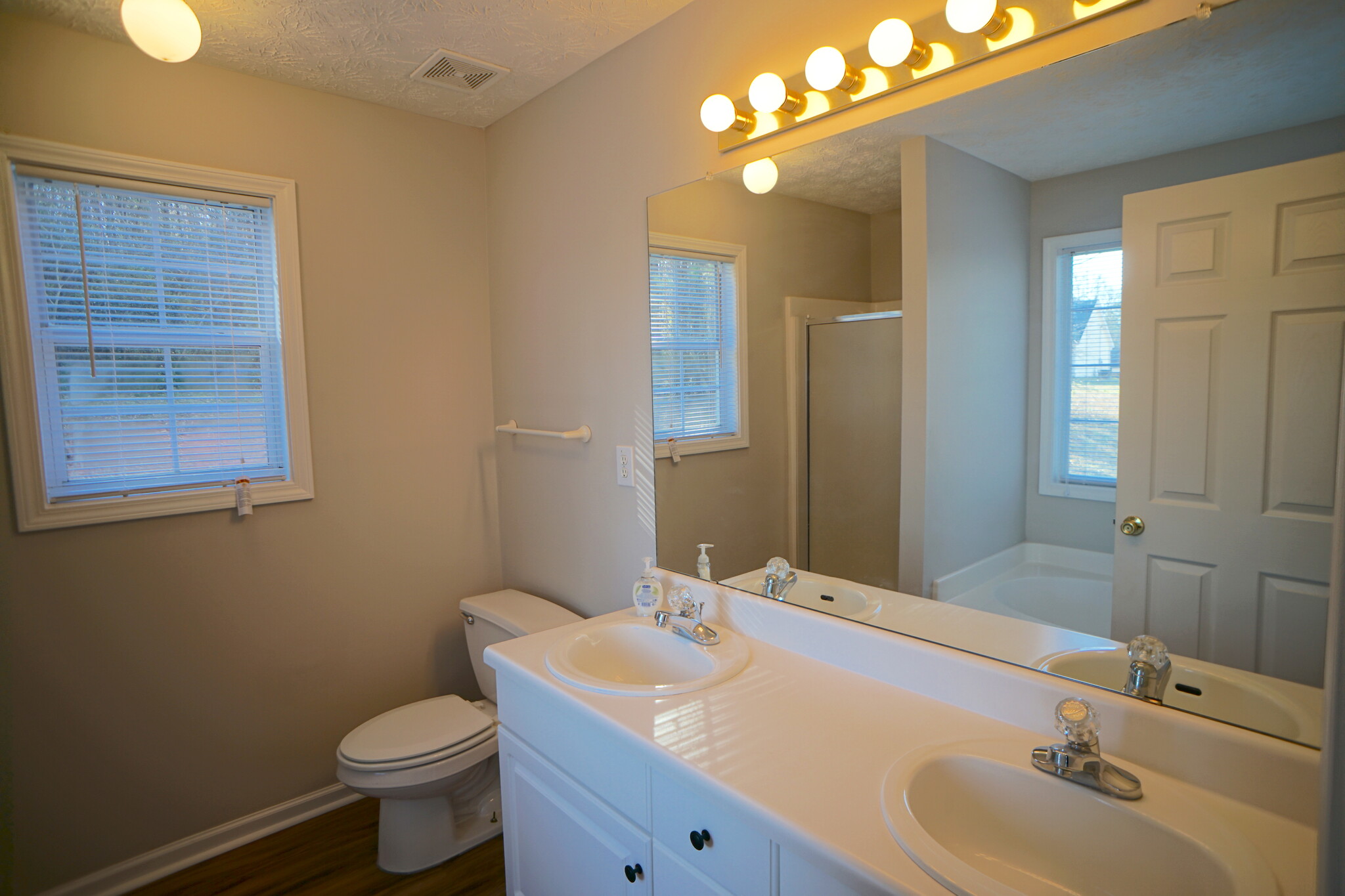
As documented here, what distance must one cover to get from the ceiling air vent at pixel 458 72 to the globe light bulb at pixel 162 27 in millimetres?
701

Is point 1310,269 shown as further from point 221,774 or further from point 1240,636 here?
point 221,774

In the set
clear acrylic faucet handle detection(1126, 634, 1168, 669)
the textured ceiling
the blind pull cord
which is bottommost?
clear acrylic faucet handle detection(1126, 634, 1168, 669)

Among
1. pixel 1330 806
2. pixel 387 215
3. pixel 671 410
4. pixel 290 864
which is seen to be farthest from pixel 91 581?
pixel 1330 806

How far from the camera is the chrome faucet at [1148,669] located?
1073 mm

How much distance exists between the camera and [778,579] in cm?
166

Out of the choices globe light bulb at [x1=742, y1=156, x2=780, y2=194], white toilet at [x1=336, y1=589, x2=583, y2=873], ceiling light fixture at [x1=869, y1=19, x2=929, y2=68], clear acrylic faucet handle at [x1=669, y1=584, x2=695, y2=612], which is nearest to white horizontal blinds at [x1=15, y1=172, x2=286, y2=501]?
white toilet at [x1=336, y1=589, x2=583, y2=873]

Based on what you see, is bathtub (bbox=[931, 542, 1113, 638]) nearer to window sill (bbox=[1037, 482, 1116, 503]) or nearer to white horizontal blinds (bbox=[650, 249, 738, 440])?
window sill (bbox=[1037, 482, 1116, 503])

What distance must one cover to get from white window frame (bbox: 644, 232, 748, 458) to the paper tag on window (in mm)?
1381

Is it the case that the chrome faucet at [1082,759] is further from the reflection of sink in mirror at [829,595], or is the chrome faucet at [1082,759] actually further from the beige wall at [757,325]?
the beige wall at [757,325]

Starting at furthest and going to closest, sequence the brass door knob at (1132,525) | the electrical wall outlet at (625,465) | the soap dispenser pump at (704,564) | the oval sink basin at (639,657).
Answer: the electrical wall outlet at (625,465)
the soap dispenser pump at (704,564)
the oval sink basin at (639,657)
the brass door knob at (1132,525)

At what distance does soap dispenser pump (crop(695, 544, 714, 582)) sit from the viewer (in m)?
1.84

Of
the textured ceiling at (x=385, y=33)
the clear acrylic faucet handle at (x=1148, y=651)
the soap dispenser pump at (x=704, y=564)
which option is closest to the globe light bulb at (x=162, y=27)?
the textured ceiling at (x=385, y=33)

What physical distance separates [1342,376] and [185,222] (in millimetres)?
2632

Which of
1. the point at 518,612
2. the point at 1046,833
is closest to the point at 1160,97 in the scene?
the point at 1046,833
